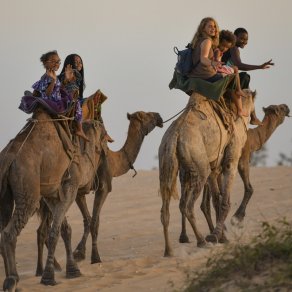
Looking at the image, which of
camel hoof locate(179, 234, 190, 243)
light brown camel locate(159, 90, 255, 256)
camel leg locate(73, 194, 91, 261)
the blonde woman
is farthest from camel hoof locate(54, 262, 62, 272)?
the blonde woman

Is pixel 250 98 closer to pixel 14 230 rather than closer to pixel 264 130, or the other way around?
pixel 264 130

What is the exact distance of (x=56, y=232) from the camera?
12883 millimetres

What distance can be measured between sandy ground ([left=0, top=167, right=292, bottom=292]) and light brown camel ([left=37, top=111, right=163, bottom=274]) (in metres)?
0.36

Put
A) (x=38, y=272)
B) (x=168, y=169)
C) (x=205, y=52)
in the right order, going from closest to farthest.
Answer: (x=38, y=272) < (x=168, y=169) < (x=205, y=52)

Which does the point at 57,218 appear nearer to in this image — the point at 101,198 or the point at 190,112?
the point at 101,198

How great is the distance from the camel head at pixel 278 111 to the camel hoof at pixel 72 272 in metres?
5.78

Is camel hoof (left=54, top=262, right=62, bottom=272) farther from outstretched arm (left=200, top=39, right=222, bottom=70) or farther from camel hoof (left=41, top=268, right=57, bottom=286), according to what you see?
outstretched arm (left=200, top=39, right=222, bottom=70)

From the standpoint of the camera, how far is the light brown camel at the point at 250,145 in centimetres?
1655

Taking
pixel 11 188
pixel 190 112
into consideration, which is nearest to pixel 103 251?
pixel 190 112

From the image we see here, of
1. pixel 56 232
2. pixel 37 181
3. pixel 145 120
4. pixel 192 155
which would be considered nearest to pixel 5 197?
pixel 37 181

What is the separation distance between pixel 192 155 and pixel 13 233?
338 cm

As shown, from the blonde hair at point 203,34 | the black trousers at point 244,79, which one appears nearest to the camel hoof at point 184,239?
the black trousers at point 244,79

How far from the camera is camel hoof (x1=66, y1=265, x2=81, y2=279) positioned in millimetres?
13266

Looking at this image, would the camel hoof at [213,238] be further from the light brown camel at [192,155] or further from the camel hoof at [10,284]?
the camel hoof at [10,284]
